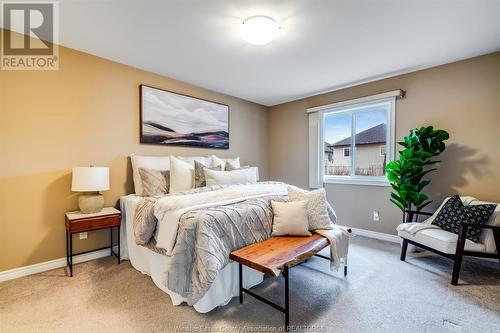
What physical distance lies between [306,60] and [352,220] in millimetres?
2689

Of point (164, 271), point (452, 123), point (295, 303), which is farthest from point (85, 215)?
point (452, 123)

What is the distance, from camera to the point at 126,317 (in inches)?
70.3

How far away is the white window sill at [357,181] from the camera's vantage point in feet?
12.0

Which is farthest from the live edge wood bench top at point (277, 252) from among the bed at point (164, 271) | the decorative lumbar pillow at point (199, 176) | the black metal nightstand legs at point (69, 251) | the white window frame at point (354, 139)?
the white window frame at point (354, 139)

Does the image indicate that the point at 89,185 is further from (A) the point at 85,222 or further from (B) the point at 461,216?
(B) the point at 461,216

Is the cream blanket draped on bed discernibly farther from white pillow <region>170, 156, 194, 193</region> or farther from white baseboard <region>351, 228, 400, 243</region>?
white baseboard <region>351, 228, 400, 243</region>

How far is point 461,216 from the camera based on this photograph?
2.49 metres

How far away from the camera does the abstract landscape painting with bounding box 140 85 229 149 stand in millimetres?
3314

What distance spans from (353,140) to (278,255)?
9.71ft

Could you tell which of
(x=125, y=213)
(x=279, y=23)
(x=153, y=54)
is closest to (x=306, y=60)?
(x=279, y=23)

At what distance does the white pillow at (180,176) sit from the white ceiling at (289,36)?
1345 millimetres

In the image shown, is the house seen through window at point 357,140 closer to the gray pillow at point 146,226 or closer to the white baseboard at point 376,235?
the white baseboard at point 376,235

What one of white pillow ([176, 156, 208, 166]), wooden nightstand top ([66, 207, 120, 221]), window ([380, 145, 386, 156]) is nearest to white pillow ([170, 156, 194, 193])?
white pillow ([176, 156, 208, 166])

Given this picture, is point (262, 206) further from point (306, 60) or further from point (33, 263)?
point (33, 263)
